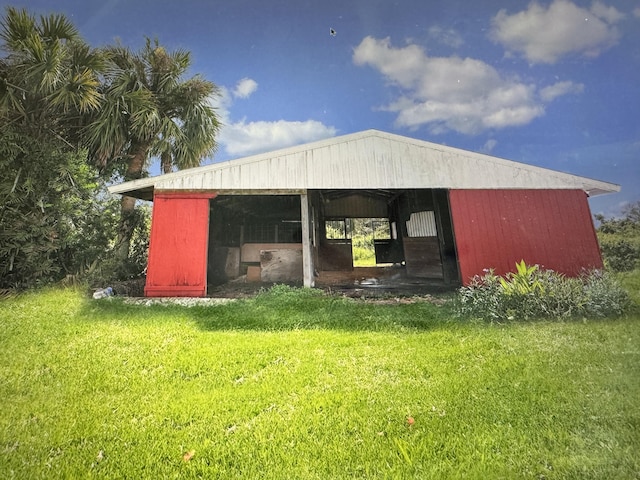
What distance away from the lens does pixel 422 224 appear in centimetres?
966

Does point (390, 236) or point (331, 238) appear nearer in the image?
point (331, 238)

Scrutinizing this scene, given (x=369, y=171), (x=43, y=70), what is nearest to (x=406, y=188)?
(x=369, y=171)

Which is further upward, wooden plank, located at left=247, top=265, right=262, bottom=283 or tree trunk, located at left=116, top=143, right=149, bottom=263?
Answer: tree trunk, located at left=116, top=143, right=149, bottom=263

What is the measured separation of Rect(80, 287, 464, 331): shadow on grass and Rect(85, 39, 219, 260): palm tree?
13.7ft

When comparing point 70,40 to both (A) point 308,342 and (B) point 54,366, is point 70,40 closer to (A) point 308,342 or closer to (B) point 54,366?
(B) point 54,366

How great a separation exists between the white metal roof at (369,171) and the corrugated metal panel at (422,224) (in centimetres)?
258

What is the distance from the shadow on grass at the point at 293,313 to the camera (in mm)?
4363

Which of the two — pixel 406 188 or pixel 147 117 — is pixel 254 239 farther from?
pixel 406 188

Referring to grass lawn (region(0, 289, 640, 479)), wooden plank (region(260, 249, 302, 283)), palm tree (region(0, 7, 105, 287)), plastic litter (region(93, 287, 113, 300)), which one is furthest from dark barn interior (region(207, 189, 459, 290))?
grass lawn (region(0, 289, 640, 479))

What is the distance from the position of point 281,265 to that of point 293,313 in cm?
452

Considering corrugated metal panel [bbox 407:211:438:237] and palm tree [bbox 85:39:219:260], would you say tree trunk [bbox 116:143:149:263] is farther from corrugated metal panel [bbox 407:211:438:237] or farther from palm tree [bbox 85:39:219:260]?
corrugated metal panel [bbox 407:211:438:237]

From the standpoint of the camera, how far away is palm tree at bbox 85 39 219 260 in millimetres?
8430

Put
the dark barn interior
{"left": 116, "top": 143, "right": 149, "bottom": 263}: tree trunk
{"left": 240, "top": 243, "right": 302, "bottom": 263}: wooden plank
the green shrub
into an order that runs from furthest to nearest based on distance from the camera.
→ {"left": 240, "top": 243, "right": 302, "bottom": 263}: wooden plank → the dark barn interior → {"left": 116, "top": 143, "right": 149, "bottom": 263}: tree trunk → the green shrub

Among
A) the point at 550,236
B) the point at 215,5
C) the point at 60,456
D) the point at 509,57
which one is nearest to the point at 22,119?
the point at 215,5
